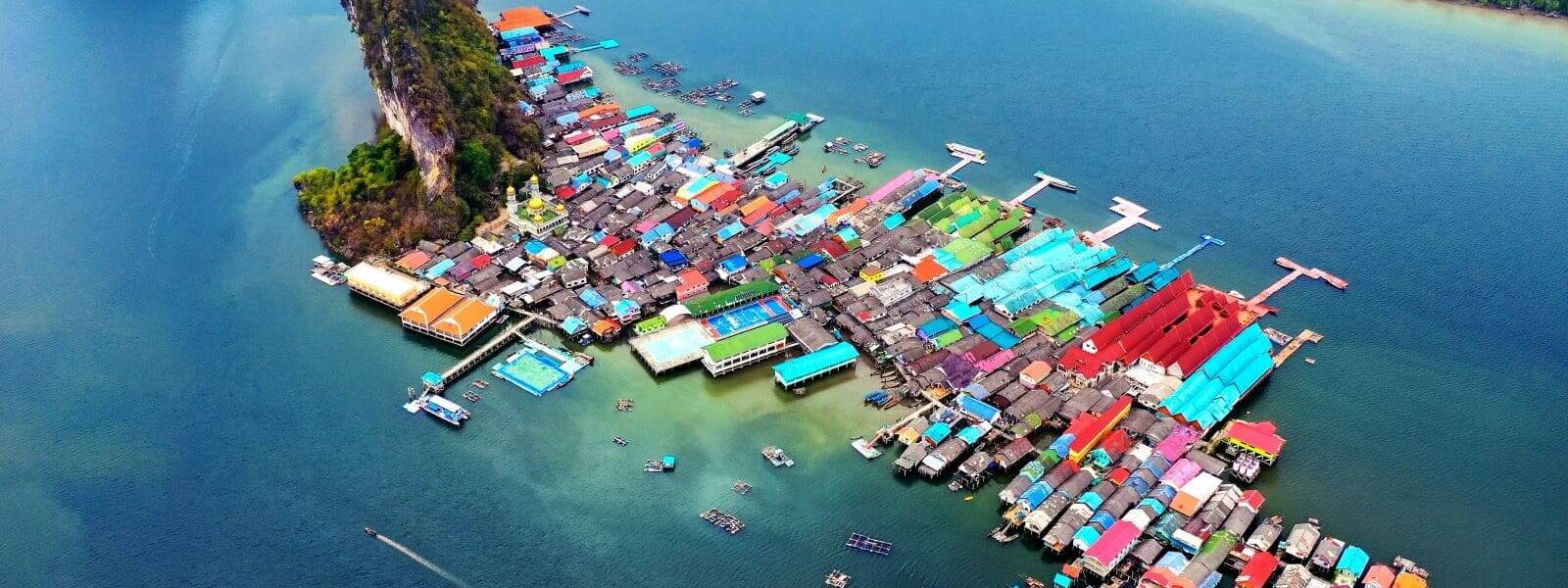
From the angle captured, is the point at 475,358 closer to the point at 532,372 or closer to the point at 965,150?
the point at 532,372

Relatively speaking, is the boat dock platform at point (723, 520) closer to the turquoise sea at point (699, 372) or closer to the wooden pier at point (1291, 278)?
the turquoise sea at point (699, 372)

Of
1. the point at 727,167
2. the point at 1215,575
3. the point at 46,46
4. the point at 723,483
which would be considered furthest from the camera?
the point at 46,46

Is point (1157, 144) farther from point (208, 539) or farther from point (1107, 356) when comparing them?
point (208, 539)

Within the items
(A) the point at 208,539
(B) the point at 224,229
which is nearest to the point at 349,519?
(A) the point at 208,539

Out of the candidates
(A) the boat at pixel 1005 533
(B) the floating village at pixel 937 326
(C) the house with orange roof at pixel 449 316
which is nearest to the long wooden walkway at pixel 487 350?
(B) the floating village at pixel 937 326

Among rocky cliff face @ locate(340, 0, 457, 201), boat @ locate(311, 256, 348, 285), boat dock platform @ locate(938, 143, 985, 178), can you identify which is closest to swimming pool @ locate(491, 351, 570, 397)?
boat @ locate(311, 256, 348, 285)

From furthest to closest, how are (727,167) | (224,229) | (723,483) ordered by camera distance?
(727,167), (224,229), (723,483)

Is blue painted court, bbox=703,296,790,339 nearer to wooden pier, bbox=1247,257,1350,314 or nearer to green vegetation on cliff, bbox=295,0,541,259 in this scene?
green vegetation on cliff, bbox=295,0,541,259

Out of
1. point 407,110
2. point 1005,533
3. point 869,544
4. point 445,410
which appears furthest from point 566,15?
point 1005,533
